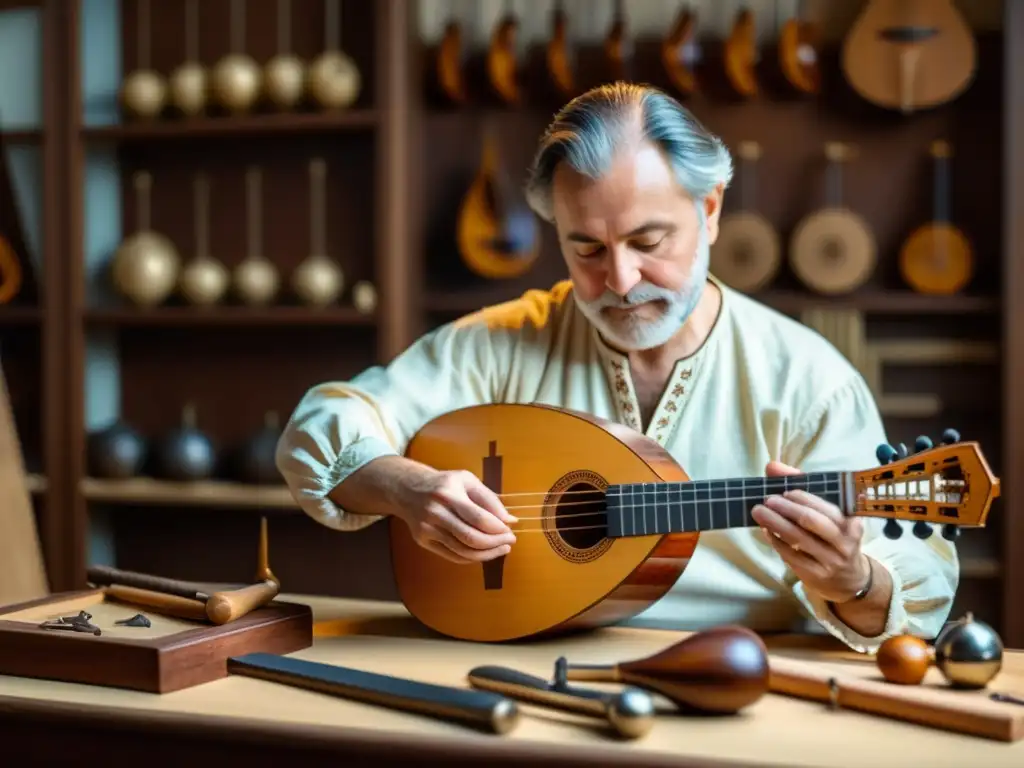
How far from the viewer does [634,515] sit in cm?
157

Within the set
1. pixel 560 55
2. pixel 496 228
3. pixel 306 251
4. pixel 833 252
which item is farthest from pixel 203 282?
pixel 833 252

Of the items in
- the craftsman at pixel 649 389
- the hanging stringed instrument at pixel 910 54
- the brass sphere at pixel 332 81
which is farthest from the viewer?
the brass sphere at pixel 332 81

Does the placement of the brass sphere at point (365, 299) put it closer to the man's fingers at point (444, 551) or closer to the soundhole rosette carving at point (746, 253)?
the soundhole rosette carving at point (746, 253)

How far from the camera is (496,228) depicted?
12.5 ft

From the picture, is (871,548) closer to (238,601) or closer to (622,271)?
(622,271)

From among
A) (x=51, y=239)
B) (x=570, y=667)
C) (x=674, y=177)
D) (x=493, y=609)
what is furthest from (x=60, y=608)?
(x=51, y=239)

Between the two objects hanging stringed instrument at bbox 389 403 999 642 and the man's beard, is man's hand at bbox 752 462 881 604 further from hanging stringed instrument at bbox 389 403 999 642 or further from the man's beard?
the man's beard

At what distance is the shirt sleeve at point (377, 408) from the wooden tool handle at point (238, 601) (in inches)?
7.6

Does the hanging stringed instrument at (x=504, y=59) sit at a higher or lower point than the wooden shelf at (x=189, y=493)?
higher

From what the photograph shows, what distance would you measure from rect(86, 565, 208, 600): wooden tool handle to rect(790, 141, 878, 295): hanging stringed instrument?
2445 millimetres

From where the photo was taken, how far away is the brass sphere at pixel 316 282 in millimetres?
3854

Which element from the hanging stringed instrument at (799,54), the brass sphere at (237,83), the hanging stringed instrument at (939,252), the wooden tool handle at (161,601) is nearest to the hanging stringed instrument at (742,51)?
the hanging stringed instrument at (799,54)

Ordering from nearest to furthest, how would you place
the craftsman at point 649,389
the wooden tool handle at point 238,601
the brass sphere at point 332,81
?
the wooden tool handle at point 238,601 → the craftsman at point 649,389 → the brass sphere at point 332,81

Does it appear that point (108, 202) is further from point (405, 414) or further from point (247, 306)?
point (405, 414)
